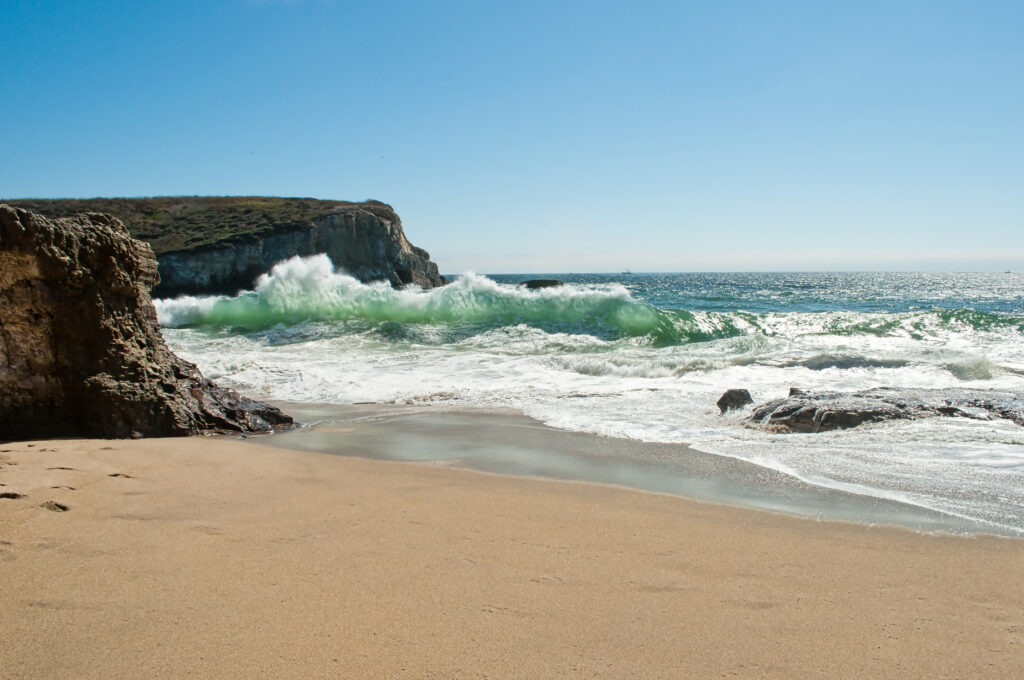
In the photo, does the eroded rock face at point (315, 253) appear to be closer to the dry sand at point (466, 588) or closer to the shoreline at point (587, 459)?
the shoreline at point (587, 459)

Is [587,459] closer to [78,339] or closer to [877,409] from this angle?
[877,409]

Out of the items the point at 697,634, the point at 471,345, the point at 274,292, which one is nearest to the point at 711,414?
the point at 697,634

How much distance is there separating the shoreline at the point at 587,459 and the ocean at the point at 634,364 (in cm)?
21

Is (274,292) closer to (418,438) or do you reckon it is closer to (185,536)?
(418,438)

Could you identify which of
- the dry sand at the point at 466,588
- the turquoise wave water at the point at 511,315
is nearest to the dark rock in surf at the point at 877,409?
the dry sand at the point at 466,588

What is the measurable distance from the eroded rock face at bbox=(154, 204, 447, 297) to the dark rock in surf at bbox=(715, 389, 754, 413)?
24107 millimetres

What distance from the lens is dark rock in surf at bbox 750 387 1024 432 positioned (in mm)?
5930

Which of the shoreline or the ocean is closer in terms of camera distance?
the shoreline

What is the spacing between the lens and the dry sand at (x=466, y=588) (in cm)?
184

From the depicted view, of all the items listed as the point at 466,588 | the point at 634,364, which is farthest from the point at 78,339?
the point at 634,364

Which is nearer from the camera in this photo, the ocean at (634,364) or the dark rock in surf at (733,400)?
the ocean at (634,364)

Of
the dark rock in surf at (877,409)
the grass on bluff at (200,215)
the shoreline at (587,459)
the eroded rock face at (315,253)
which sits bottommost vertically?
the shoreline at (587,459)

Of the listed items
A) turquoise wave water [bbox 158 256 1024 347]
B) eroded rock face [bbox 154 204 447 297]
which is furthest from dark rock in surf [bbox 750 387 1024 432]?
eroded rock face [bbox 154 204 447 297]

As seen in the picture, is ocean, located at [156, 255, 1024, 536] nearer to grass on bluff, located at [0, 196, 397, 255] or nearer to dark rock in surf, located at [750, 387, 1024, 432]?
dark rock in surf, located at [750, 387, 1024, 432]
